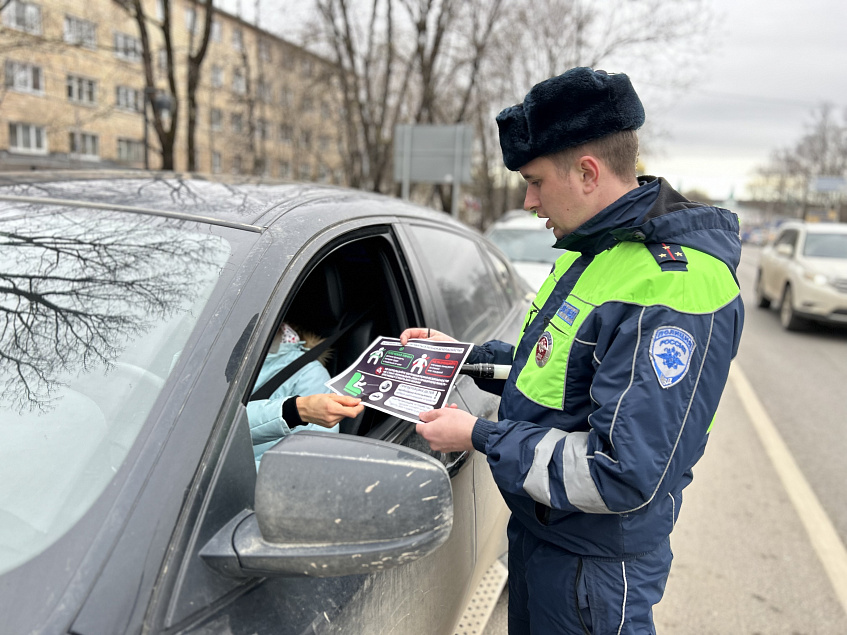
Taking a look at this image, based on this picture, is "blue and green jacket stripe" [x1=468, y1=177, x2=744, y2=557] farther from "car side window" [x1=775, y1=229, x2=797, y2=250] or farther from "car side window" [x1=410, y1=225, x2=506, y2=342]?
"car side window" [x1=775, y1=229, x2=797, y2=250]

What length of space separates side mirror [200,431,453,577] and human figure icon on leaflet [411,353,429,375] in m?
0.65

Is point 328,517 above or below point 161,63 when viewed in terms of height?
below

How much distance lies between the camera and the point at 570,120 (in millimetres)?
1330

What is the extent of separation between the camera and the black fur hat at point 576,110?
1324mm

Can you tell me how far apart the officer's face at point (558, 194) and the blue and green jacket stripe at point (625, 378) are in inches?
1.7

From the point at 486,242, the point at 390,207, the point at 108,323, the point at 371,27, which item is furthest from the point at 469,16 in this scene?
the point at 108,323

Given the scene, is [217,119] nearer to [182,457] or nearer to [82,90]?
[82,90]

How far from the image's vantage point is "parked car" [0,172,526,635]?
3.03 feet

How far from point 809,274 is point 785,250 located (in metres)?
1.43

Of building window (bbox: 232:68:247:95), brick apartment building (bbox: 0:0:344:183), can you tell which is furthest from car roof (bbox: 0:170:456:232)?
building window (bbox: 232:68:247:95)

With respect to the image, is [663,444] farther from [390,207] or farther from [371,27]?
[371,27]

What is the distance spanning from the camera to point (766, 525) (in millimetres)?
Answer: 3703

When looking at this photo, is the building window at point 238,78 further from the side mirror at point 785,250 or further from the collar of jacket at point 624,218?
the collar of jacket at point 624,218

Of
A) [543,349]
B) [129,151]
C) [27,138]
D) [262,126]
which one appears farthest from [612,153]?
[129,151]
